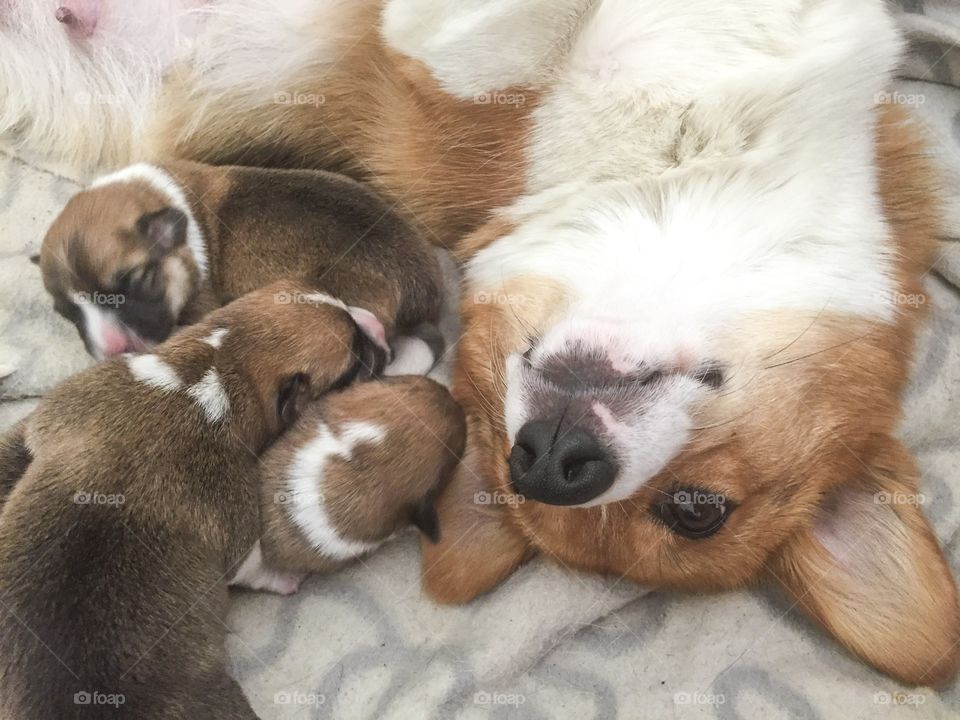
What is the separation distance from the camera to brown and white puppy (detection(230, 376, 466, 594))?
1.73 metres

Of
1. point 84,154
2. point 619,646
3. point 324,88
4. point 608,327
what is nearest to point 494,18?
point 324,88

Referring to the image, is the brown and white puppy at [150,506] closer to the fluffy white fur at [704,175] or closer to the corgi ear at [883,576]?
the fluffy white fur at [704,175]

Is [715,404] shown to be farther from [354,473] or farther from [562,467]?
[354,473]

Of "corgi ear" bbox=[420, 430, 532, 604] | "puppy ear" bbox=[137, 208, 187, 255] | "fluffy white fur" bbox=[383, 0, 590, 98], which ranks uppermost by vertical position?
"fluffy white fur" bbox=[383, 0, 590, 98]

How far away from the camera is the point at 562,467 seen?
1.44 meters

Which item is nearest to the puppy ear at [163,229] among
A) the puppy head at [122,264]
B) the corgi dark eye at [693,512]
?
the puppy head at [122,264]

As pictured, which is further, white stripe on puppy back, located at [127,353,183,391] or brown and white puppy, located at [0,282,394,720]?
white stripe on puppy back, located at [127,353,183,391]

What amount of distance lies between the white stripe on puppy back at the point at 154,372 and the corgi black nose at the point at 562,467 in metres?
0.69

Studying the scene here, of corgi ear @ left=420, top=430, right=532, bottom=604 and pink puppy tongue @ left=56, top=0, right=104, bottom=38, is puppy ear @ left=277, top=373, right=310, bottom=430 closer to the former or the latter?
corgi ear @ left=420, top=430, right=532, bottom=604

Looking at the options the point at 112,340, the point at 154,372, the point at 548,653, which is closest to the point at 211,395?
the point at 154,372

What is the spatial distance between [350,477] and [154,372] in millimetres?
429

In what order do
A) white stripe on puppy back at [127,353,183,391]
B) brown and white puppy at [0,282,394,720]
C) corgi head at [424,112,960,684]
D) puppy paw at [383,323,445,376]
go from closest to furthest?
brown and white puppy at [0,282,394,720] → corgi head at [424,112,960,684] → white stripe on puppy back at [127,353,183,391] → puppy paw at [383,323,445,376]

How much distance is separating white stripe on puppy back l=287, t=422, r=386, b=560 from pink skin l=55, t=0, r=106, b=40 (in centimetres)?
118

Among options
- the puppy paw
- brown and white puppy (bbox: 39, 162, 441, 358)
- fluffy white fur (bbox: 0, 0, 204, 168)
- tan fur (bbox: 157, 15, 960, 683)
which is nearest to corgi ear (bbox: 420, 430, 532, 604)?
tan fur (bbox: 157, 15, 960, 683)
